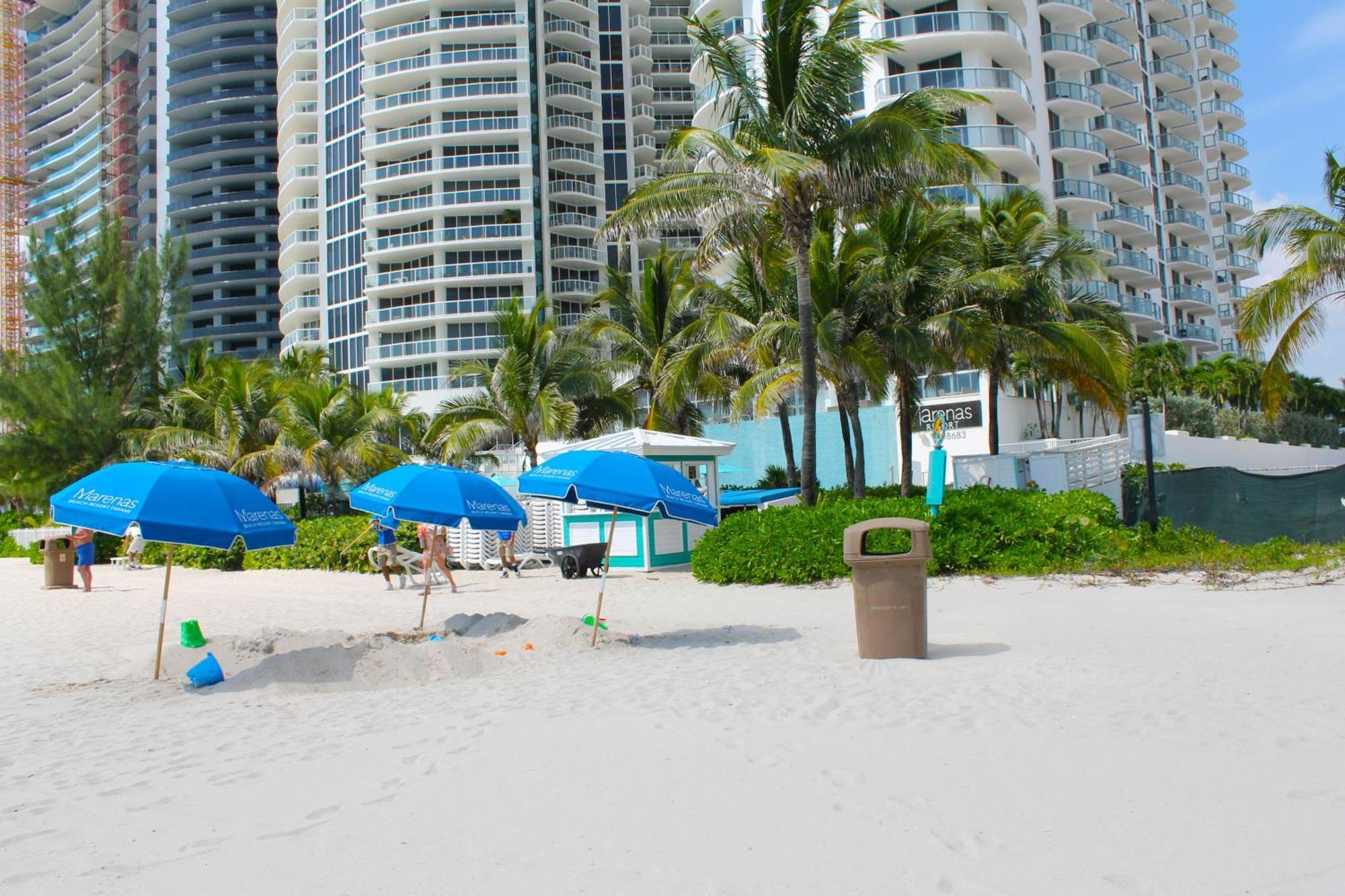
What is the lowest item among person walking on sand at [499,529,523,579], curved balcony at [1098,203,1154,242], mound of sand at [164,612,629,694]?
mound of sand at [164,612,629,694]

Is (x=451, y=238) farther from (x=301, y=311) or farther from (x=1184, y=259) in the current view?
(x=1184, y=259)

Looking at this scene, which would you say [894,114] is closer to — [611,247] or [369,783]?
[369,783]

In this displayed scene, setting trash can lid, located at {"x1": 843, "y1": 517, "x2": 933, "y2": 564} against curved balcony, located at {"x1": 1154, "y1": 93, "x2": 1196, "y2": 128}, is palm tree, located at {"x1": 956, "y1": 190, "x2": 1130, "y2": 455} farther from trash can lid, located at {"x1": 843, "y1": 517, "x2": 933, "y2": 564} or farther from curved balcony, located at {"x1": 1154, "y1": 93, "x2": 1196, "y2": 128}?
curved balcony, located at {"x1": 1154, "y1": 93, "x2": 1196, "y2": 128}

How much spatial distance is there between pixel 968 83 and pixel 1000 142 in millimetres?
2931

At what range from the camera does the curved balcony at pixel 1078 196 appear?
48438 mm

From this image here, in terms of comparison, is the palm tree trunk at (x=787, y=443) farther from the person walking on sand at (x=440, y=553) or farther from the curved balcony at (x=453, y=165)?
the curved balcony at (x=453, y=165)

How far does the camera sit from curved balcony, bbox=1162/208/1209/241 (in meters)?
62.1

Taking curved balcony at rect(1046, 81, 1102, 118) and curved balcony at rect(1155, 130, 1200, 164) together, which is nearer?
curved balcony at rect(1046, 81, 1102, 118)

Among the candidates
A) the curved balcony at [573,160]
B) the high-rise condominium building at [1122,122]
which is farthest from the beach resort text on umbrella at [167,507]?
the curved balcony at [573,160]

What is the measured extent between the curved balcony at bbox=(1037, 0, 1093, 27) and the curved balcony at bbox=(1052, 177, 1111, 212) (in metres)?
8.38

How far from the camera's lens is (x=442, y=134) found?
6181 cm

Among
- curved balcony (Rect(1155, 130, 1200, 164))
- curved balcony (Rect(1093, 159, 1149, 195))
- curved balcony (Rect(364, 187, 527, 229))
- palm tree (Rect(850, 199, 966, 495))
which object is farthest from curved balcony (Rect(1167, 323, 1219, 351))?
palm tree (Rect(850, 199, 966, 495))

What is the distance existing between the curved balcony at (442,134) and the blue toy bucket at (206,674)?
57.3 metres

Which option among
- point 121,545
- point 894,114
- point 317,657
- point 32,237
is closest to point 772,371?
point 894,114
